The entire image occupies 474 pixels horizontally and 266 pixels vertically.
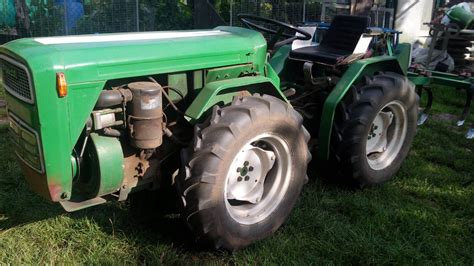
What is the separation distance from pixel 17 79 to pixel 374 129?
2.74 metres

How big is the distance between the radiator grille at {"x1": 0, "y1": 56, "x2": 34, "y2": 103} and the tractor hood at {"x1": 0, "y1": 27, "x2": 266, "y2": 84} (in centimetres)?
6

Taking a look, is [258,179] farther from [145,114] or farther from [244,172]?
[145,114]

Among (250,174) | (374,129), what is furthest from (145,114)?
(374,129)

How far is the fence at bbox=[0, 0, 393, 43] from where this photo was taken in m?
9.61

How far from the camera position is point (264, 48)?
3303 millimetres

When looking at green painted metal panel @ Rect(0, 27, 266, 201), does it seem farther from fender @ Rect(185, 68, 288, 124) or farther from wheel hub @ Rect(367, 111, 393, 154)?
wheel hub @ Rect(367, 111, 393, 154)

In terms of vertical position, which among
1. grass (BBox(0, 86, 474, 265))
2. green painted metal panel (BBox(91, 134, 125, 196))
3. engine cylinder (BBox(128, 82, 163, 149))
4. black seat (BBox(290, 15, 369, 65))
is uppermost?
black seat (BBox(290, 15, 369, 65))

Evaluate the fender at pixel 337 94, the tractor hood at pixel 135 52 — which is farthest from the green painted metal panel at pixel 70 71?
the fender at pixel 337 94

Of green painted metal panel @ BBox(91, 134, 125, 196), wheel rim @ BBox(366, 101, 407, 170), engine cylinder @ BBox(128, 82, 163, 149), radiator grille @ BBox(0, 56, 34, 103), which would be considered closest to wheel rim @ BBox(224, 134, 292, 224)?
engine cylinder @ BBox(128, 82, 163, 149)

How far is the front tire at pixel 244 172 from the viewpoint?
102 inches

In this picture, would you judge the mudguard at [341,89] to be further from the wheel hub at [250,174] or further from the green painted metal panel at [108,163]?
the green painted metal panel at [108,163]

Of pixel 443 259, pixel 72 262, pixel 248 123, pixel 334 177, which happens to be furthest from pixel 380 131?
pixel 72 262

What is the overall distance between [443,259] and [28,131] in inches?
101

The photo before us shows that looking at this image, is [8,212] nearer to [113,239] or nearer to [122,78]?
[113,239]
